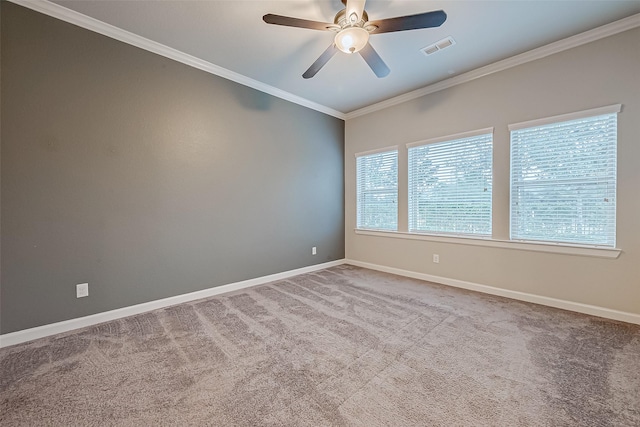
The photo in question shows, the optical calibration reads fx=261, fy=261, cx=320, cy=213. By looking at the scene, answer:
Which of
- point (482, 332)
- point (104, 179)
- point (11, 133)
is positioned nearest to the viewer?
point (11, 133)

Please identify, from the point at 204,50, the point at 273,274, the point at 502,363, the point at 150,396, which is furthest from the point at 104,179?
the point at 502,363

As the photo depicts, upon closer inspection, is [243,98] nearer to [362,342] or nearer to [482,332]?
[362,342]

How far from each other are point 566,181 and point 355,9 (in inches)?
108

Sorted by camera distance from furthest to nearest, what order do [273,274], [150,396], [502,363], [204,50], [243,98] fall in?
[273,274], [243,98], [204,50], [502,363], [150,396]

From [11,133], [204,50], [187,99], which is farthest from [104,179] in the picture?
[204,50]

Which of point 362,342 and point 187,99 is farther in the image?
point 187,99

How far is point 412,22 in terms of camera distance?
193 centimetres

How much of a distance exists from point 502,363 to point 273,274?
289cm

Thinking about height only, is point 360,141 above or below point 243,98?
below

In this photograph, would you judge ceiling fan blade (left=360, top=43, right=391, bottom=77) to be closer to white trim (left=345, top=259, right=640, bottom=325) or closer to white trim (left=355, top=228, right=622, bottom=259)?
Result: white trim (left=355, top=228, right=622, bottom=259)

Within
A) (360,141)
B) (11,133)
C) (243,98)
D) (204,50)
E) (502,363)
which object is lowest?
(502,363)

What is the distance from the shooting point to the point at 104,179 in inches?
101

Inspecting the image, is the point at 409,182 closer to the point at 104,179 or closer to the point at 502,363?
the point at 502,363

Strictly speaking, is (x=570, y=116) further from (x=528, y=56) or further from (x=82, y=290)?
(x=82, y=290)
